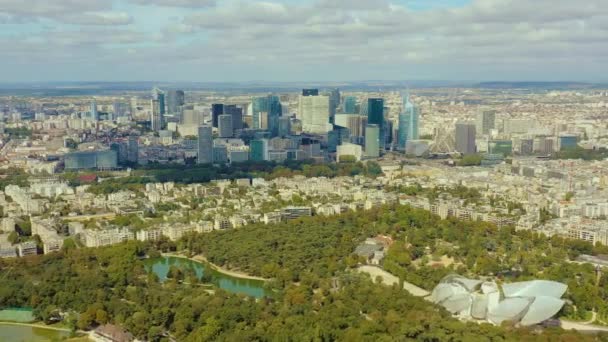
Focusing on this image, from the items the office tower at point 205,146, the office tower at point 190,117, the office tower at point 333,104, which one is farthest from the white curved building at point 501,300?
the office tower at point 190,117

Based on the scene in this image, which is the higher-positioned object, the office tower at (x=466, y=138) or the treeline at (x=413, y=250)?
the office tower at (x=466, y=138)

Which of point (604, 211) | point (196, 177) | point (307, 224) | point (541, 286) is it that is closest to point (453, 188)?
point (604, 211)

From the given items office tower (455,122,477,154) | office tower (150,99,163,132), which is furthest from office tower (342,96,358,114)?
office tower (150,99,163,132)

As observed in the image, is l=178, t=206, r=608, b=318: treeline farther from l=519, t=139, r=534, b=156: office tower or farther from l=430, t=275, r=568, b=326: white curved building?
l=519, t=139, r=534, b=156: office tower

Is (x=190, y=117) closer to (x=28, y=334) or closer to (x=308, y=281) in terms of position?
(x=308, y=281)

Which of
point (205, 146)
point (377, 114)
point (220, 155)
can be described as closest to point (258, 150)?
point (220, 155)

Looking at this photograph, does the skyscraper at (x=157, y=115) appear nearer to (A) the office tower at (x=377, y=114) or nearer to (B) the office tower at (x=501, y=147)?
(A) the office tower at (x=377, y=114)
